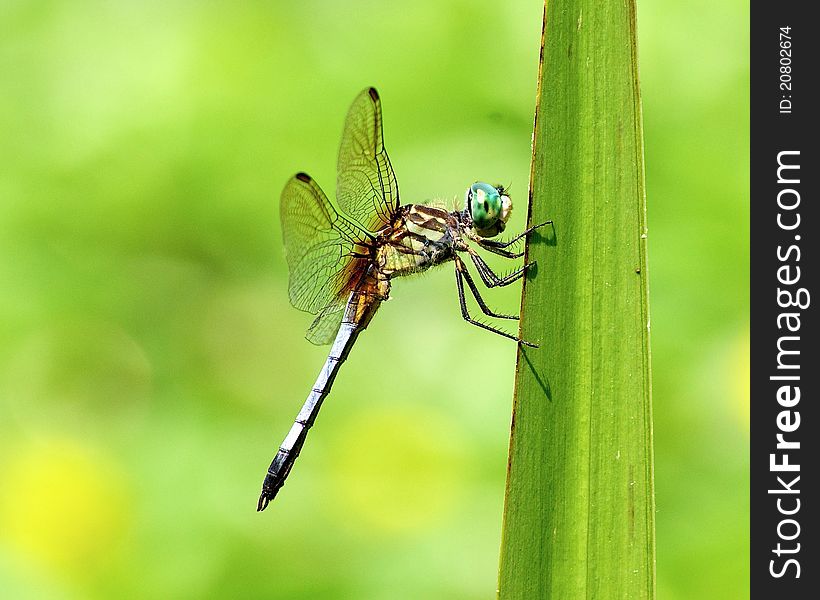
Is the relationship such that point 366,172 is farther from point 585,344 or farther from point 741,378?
point 741,378

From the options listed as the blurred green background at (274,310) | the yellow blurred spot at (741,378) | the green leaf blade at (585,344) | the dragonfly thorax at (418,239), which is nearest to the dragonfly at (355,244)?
the dragonfly thorax at (418,239)

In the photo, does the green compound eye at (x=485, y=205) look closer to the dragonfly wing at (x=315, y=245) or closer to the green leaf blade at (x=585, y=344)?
the dragonfly wing at (x=315, y=245)

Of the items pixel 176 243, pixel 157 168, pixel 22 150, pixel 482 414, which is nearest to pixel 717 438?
pixel 482 414

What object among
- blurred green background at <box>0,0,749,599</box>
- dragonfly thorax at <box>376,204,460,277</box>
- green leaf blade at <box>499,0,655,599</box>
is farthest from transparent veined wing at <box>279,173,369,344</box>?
green leaf blade at <box>499,0,655,599</box>

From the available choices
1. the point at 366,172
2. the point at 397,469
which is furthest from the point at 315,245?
the point at 397,469
